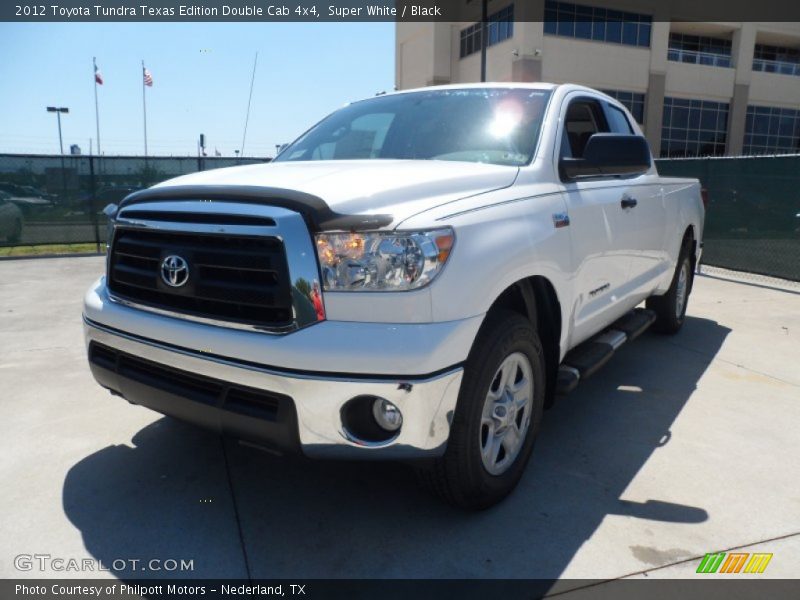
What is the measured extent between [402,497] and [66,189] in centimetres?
1234

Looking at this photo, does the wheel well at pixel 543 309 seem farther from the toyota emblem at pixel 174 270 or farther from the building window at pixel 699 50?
the building window at pixel 699 50

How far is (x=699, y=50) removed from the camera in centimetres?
3734

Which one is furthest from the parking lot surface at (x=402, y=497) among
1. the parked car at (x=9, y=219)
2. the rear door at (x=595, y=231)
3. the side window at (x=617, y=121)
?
the parked car at (x=9, y=219)

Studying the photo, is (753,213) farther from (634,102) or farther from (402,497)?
(634,102)

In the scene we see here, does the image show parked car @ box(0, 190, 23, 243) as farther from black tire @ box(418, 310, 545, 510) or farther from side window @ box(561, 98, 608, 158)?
black tire @ box(418, 310, 545, 510)

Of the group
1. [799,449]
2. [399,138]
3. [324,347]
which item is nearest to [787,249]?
[799,449]

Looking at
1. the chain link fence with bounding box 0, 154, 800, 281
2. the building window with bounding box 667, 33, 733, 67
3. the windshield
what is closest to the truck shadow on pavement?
the windshield

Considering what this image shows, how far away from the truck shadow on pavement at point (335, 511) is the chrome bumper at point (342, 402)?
476 mm

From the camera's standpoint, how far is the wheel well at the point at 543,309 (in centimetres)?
294

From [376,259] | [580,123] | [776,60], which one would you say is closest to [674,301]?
[580,123]

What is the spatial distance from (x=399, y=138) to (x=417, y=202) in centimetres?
128

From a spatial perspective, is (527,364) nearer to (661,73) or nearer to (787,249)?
(787,249)

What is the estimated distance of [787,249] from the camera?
9.36 m

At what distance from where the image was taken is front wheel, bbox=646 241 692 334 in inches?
224
